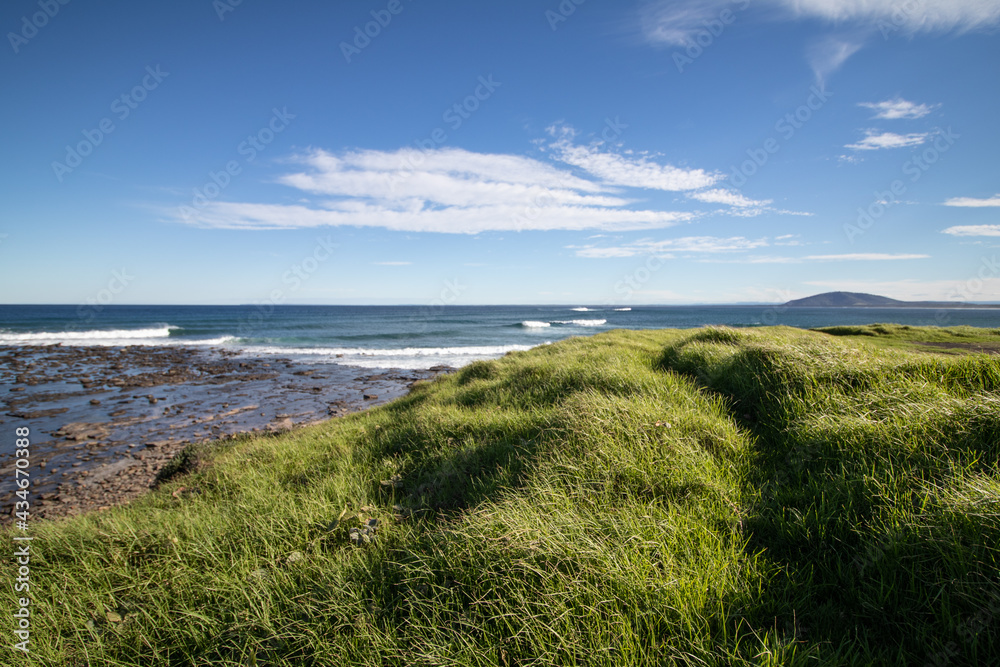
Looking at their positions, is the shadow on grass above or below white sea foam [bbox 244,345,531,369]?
above

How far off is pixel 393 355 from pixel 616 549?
2980 centimetres

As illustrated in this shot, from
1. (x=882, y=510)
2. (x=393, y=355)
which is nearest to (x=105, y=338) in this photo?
(x=393, y=355)

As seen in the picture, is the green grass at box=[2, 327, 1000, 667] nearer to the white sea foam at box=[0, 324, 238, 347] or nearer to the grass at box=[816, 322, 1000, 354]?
the grass at box=[816, 322, 1000, 354]

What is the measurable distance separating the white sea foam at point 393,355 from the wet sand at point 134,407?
2.19m

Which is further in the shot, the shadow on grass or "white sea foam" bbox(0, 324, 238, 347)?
"white sea foam" bbox(0, 324, 238, 347)

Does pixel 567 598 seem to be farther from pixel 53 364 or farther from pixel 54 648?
pixel 53 364

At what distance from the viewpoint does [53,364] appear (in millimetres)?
24156

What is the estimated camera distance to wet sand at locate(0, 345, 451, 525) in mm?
8609

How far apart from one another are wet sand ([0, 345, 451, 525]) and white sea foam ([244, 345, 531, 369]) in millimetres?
2193

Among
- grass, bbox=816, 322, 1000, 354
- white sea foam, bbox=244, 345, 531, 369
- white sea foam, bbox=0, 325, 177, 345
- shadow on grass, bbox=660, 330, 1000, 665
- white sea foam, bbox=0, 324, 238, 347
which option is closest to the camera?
shadow on grass, bbox=660, 330, 1000, 665

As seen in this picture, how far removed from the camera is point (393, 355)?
30859 millimetres

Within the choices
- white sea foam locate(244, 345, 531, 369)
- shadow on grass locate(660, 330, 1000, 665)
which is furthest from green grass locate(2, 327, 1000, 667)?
white sea foam locate(244, 345, 531, 369)

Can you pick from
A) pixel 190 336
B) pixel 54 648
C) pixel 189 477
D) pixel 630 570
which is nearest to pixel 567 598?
pixel 630 570

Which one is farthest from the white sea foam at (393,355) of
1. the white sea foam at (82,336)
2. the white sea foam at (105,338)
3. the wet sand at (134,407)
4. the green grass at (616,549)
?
the green grass at (616,549)
